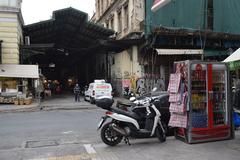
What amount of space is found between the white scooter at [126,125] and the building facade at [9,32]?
1979 centimetres

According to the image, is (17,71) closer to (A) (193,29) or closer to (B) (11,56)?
(B) (11,56)

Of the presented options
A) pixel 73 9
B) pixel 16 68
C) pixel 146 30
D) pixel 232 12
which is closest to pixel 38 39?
pixel 73 9

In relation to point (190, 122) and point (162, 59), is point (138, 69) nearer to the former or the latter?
point (162, 59)

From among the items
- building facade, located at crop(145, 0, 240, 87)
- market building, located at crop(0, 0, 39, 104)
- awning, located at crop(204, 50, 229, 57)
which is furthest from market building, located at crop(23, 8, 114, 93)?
awning, located at crop(204, 50, 229, 57)

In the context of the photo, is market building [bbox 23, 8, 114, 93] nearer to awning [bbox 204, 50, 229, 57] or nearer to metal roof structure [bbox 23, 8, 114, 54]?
metal roof structure [bbox 23, 8, 114, 54]

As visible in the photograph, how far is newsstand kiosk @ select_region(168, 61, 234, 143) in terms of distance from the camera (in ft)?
30.6

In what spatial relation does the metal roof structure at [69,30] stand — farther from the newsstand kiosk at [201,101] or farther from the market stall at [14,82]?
the newsstand kiosk at [201,101]

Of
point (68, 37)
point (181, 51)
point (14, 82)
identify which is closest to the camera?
point (181, 51)

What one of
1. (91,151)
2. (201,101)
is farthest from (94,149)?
(201,101)

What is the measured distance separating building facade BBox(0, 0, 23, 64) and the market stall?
0.78 metres

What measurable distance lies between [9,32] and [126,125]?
813 inches

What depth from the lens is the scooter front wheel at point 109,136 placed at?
927 centimetres

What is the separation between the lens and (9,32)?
27.6 meters

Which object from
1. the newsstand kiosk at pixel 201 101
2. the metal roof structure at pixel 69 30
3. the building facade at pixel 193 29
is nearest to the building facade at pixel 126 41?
the building facade at pixel 193 29
